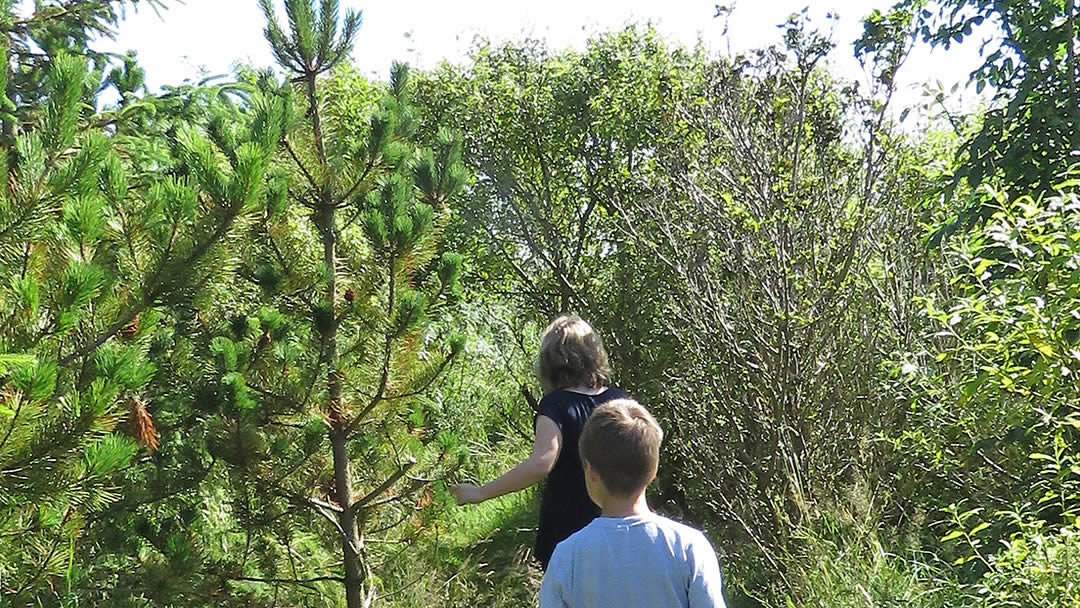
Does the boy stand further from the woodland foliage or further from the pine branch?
the pine branch

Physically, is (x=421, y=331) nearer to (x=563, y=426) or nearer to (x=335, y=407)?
(x=335, y=407)

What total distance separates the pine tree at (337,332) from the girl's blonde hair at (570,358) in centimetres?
123

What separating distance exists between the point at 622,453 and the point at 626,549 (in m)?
0.22

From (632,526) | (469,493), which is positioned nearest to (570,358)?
(469,493)

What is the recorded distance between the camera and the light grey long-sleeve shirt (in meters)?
2.63

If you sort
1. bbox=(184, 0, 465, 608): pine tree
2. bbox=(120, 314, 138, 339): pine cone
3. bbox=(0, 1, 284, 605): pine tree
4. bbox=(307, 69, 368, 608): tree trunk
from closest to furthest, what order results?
1. bbox=(0, 1, 284, 605): pine tree
2. bbox=(120, 314, 138, 339): pine cone
3. bbox=(184, 0, 465, 608): pine tree
4. bbox=(307, 69, 368, 608): tree trunk

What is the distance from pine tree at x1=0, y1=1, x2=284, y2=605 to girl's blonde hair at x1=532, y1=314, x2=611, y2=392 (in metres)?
1.15

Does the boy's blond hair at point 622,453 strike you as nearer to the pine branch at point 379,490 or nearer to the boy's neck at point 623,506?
the boy's neck at point 623,506

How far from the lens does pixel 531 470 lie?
142 inches

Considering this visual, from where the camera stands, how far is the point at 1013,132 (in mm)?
5461

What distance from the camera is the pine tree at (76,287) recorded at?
3.53 m

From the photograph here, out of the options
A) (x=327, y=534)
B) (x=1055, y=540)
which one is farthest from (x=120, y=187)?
(x=1055, y=540)

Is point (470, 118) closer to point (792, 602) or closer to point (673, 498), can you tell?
point (673, 498)

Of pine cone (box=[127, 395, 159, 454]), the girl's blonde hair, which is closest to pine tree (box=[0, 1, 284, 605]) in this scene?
pine cone (box=[127, 395, 159, 454])
